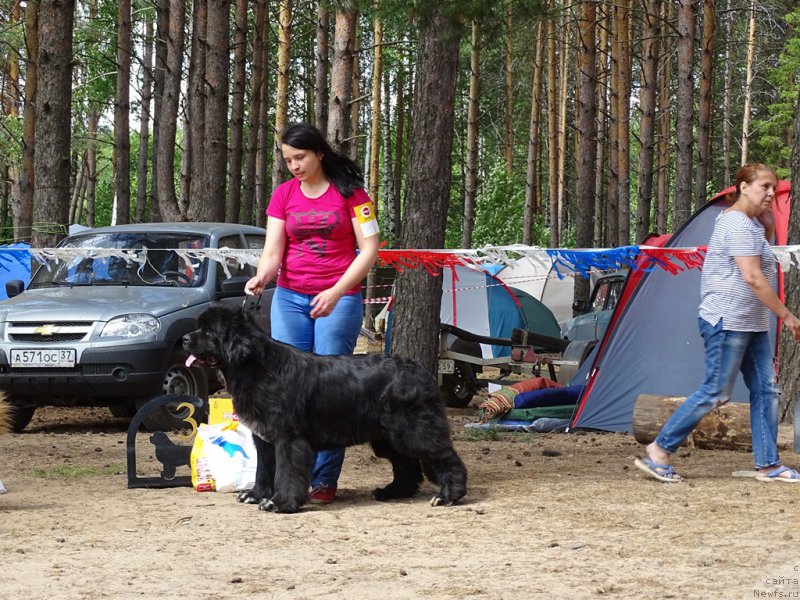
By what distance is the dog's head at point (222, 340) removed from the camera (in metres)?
5.95

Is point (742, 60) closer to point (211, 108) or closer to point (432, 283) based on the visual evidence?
point (211, 108)

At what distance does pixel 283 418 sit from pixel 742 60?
1767 inches

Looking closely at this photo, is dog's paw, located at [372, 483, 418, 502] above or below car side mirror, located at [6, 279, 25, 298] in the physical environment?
below

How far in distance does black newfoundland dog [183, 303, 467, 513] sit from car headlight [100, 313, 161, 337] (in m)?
3.63

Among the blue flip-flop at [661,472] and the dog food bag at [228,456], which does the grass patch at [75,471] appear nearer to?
the dog food bag at [228,456]

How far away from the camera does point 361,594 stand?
172 inches

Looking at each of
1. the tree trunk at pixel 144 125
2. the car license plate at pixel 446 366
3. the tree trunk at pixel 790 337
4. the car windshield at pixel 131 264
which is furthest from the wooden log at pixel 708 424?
the tree trunk at pixel 144 125

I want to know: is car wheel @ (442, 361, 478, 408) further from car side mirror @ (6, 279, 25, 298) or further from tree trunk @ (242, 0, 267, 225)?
tree trunk @ (242, 0, 267, 225)

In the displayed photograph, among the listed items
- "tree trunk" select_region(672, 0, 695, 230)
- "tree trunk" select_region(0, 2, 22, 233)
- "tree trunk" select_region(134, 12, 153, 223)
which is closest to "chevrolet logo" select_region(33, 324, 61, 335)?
"tree trunk" select_region(0, 2, 22, 233)

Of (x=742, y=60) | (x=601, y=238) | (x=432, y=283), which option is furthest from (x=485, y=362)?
(x=742, y=60)

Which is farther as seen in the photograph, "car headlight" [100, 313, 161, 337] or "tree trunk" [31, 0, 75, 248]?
"tree trunk" [31, 0, 75, 248]

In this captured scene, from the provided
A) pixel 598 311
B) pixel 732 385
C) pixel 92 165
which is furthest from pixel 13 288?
pixel 92 165

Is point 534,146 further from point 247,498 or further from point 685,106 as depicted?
point 247,498

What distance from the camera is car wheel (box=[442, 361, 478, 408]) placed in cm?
1262
